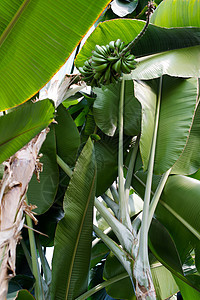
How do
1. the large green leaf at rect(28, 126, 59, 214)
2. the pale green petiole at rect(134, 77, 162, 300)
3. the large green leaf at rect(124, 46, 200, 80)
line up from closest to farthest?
the pale green petiole at rect(134, 77, 162, 300), the large green leaf at rect(124, 46, 200, 80), the large green leaf at rect(28, 126, 59, 214)

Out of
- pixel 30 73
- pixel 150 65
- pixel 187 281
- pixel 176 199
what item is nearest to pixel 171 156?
pixel 176 199

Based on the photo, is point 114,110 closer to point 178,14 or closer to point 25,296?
point 178,14

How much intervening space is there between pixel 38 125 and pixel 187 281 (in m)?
0.83

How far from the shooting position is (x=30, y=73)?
72 cm

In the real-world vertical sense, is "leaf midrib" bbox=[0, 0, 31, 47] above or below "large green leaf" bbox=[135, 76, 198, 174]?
above

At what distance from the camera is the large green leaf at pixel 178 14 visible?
1161mm

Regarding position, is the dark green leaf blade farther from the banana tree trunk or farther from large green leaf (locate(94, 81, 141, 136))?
the banana tree trunk

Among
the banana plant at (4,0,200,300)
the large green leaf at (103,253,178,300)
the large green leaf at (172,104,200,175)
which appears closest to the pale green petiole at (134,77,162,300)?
the banana plant at (4,0,200,300)

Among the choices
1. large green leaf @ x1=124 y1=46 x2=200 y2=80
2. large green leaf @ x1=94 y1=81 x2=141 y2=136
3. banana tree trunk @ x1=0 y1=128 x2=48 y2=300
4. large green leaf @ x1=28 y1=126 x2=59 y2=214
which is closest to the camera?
banana tree trunk @ x1=0 y1=128 x2=48 y2=300

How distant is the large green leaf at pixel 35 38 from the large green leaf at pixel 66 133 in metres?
0.63

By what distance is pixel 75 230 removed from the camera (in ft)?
3.43

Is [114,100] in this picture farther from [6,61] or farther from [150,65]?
[6,61]

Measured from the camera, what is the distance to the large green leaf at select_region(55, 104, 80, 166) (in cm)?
136

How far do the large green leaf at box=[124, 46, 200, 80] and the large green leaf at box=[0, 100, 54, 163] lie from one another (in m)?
0.56
